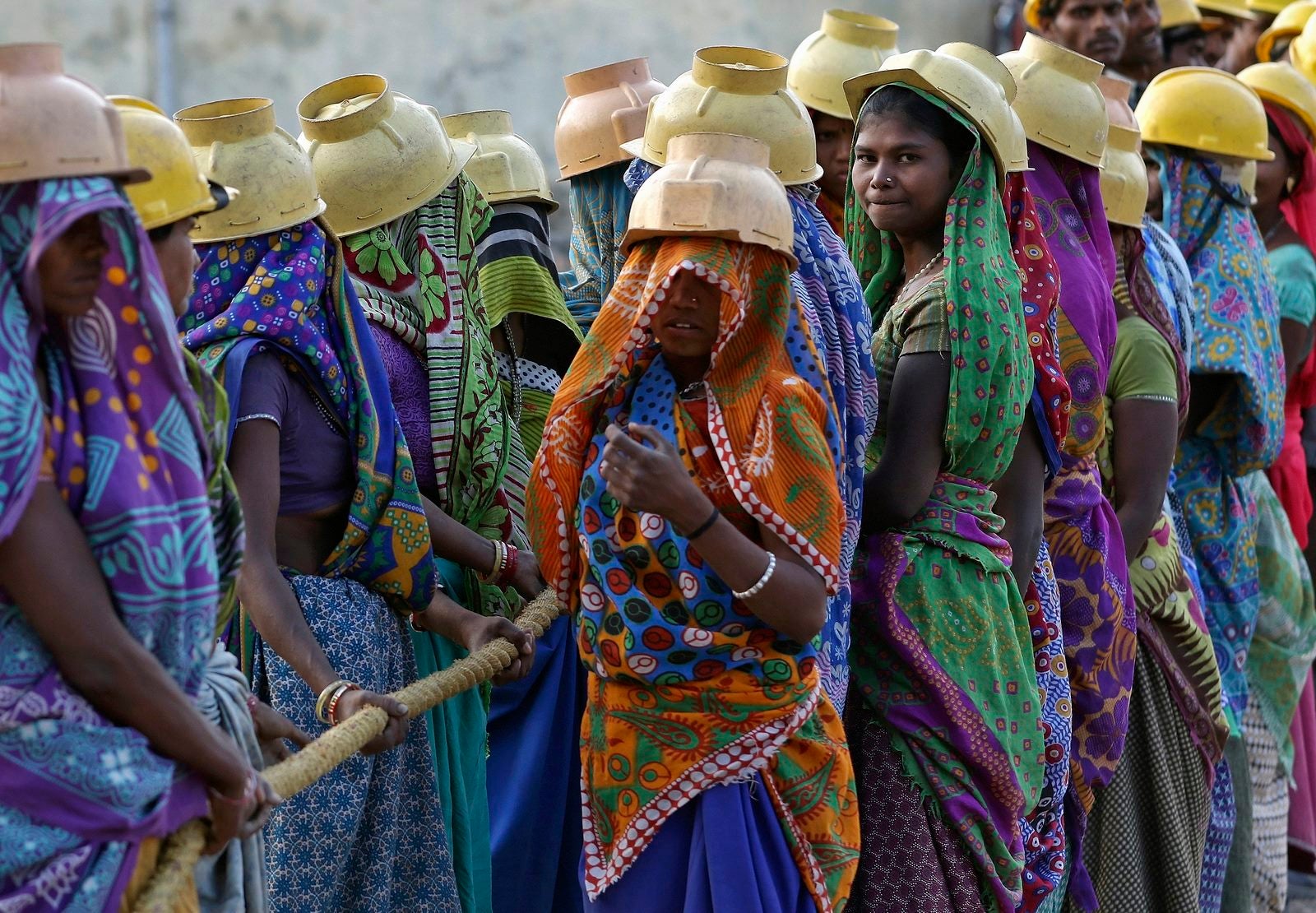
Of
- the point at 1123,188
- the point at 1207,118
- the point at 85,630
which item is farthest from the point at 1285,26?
the point at 85,630

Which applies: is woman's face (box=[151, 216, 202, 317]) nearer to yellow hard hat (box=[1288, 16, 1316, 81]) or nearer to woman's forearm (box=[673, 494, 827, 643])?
woman's forearm (box=[673, 494, 827, 643])

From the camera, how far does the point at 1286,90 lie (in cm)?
648

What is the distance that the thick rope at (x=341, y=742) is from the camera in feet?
7.45

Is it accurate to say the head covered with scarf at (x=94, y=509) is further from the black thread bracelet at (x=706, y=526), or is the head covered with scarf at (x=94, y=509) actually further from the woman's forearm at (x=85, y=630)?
the black thread bracelet at (x=706, y=526)

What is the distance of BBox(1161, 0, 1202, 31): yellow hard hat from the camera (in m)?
Answer: 8.33

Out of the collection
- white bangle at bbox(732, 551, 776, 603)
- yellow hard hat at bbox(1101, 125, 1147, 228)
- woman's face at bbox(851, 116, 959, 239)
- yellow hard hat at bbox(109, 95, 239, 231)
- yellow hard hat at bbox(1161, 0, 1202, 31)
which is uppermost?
yellow hard hat at bbox(109, 95, 239, 231)

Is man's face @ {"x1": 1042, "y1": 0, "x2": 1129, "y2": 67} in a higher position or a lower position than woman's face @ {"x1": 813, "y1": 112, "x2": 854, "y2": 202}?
lower

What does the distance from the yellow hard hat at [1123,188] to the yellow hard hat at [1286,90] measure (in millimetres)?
1858

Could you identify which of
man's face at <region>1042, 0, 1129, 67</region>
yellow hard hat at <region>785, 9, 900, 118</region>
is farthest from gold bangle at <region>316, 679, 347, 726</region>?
man's face at <region>1042, 0, 1129, 67</region>

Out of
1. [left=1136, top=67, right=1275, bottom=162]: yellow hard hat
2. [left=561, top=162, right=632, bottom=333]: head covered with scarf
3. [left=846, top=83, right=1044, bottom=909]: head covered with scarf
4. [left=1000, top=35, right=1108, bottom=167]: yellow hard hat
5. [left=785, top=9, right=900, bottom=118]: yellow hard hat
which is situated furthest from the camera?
[left=1136, top=67, right=1275, bottom=162]: yellow hard hat

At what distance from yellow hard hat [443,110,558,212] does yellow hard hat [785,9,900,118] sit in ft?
2.67

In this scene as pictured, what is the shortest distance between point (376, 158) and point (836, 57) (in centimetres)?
188

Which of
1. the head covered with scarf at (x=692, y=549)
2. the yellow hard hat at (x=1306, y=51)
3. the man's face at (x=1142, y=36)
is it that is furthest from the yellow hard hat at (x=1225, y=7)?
the head covered with scarf at (x=692, y=549)

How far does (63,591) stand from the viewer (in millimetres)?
2131
